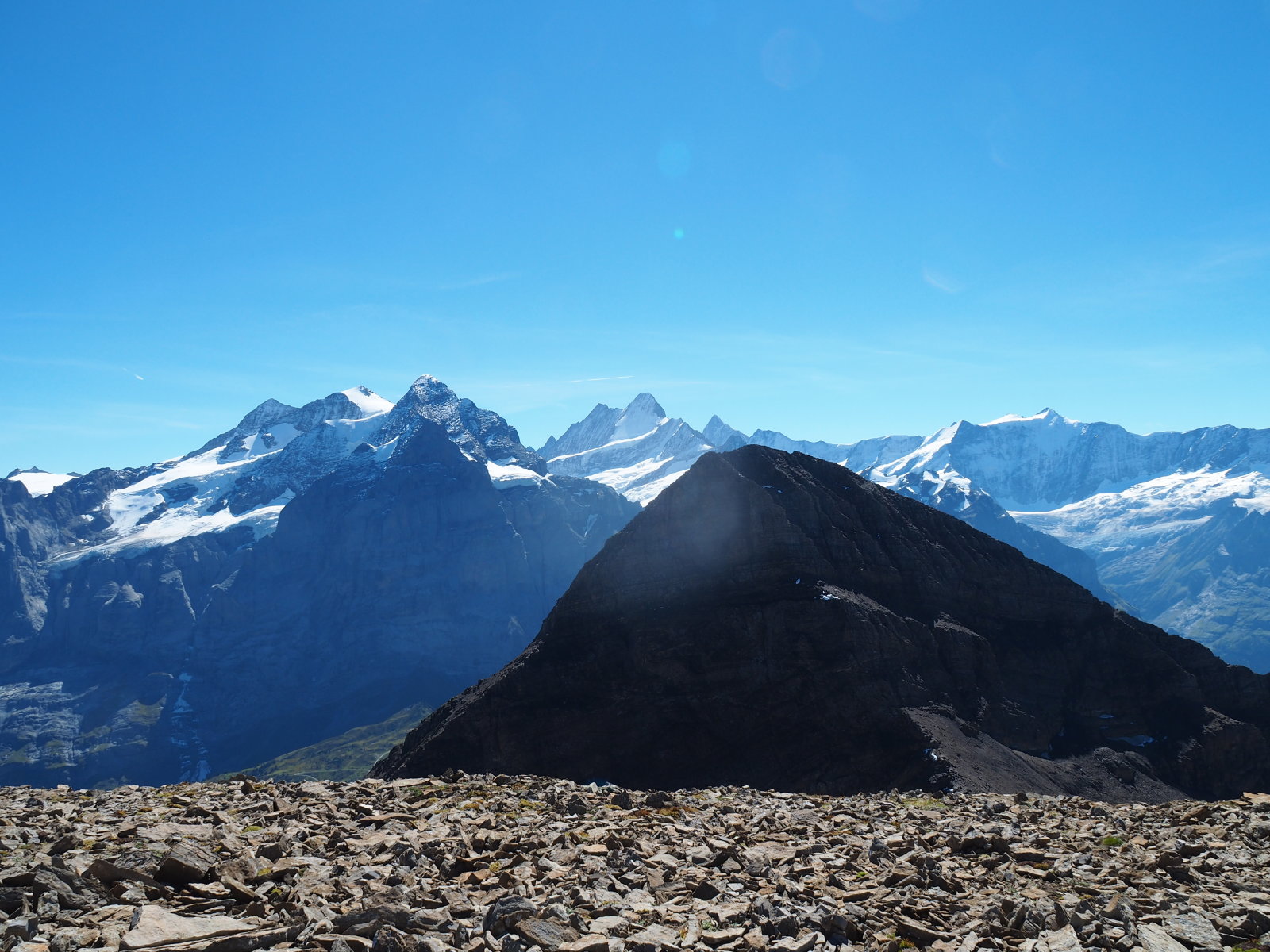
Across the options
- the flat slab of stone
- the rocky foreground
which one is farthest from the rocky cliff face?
the flat slab of stone

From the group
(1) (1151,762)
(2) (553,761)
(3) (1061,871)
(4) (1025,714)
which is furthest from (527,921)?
(1) (1151,762)

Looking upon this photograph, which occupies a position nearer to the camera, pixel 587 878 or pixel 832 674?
pixel 587 878

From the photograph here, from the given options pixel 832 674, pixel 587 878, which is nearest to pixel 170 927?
pixel 587 878

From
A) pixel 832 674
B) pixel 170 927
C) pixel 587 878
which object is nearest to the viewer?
pixel 170 927

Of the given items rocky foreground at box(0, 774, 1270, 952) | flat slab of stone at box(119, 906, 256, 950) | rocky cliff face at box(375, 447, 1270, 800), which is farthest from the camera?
rocky cliff face at box(375, 447, 1270, 800)

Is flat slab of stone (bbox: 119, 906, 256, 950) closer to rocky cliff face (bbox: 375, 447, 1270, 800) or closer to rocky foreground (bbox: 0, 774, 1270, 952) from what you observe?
rocky foreground (bbox: 0, 774, 1270, 952)

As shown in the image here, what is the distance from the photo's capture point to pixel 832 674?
10025 cm

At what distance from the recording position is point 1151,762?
106 m

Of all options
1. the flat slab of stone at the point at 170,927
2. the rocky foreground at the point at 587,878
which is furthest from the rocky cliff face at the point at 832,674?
the flat slab of stone at the point at 170,927

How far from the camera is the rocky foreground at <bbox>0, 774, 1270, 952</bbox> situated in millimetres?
17359

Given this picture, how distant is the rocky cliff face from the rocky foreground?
59127 millimetres

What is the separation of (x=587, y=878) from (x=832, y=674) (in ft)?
270

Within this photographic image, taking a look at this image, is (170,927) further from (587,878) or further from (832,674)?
(832,674)

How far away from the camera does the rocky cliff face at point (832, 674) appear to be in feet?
315
